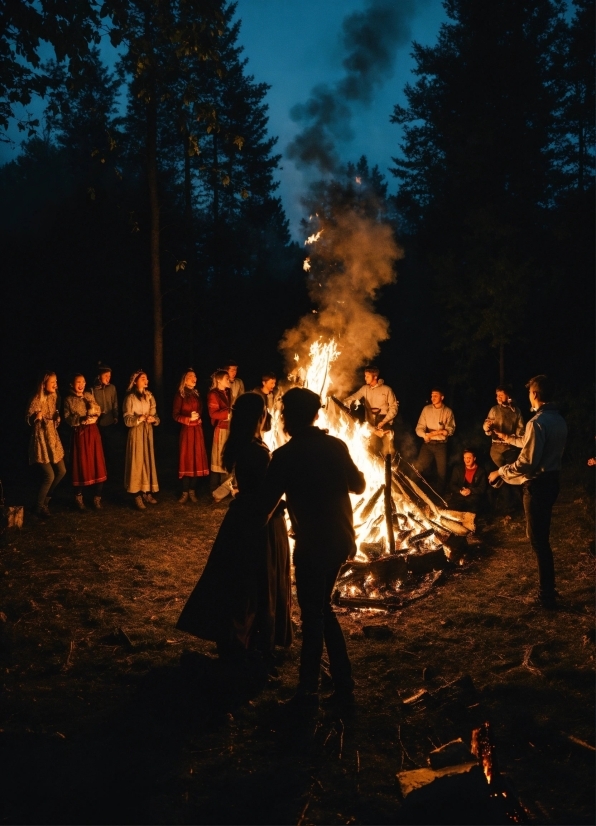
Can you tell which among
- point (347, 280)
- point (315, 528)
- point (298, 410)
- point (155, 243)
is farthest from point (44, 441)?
point (155, 243)

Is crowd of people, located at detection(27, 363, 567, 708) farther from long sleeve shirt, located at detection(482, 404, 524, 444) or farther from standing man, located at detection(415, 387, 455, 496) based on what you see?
standing man, located at detection(415, 387, 455, 496)

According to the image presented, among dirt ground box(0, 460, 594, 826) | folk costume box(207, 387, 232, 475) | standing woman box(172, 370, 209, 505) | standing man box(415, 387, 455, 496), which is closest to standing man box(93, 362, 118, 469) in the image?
standing woman box(172, 370, 209, 505)

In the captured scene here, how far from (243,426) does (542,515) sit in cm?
322

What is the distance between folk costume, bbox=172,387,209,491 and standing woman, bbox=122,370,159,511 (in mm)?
488

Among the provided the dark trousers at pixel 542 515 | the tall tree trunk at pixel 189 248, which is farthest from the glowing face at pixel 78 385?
the tall tree trunk at pixel 189 248

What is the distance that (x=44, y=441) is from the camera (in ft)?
31.0

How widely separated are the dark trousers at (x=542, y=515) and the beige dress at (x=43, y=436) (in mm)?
6564

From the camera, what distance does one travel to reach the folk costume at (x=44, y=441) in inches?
372

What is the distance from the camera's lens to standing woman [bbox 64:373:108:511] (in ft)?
32.3

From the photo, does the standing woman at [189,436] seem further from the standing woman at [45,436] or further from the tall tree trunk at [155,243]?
the tall tree trunk at [155,243]

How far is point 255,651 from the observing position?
529 cm

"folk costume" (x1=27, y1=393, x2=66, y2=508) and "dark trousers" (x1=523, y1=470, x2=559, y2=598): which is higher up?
"folk costume" (x1=27, y1=393, x2=66, y2=508)

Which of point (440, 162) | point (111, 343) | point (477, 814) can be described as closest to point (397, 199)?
point (440, 162)

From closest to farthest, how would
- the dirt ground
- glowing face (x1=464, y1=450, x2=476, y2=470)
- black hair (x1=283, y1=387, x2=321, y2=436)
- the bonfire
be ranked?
the dirt ground < black hair (x1=283, y1=387, x2=321, y2=436) < the bonfire < glowing face (x1=464, y1=450, x2=476, y2=470)
